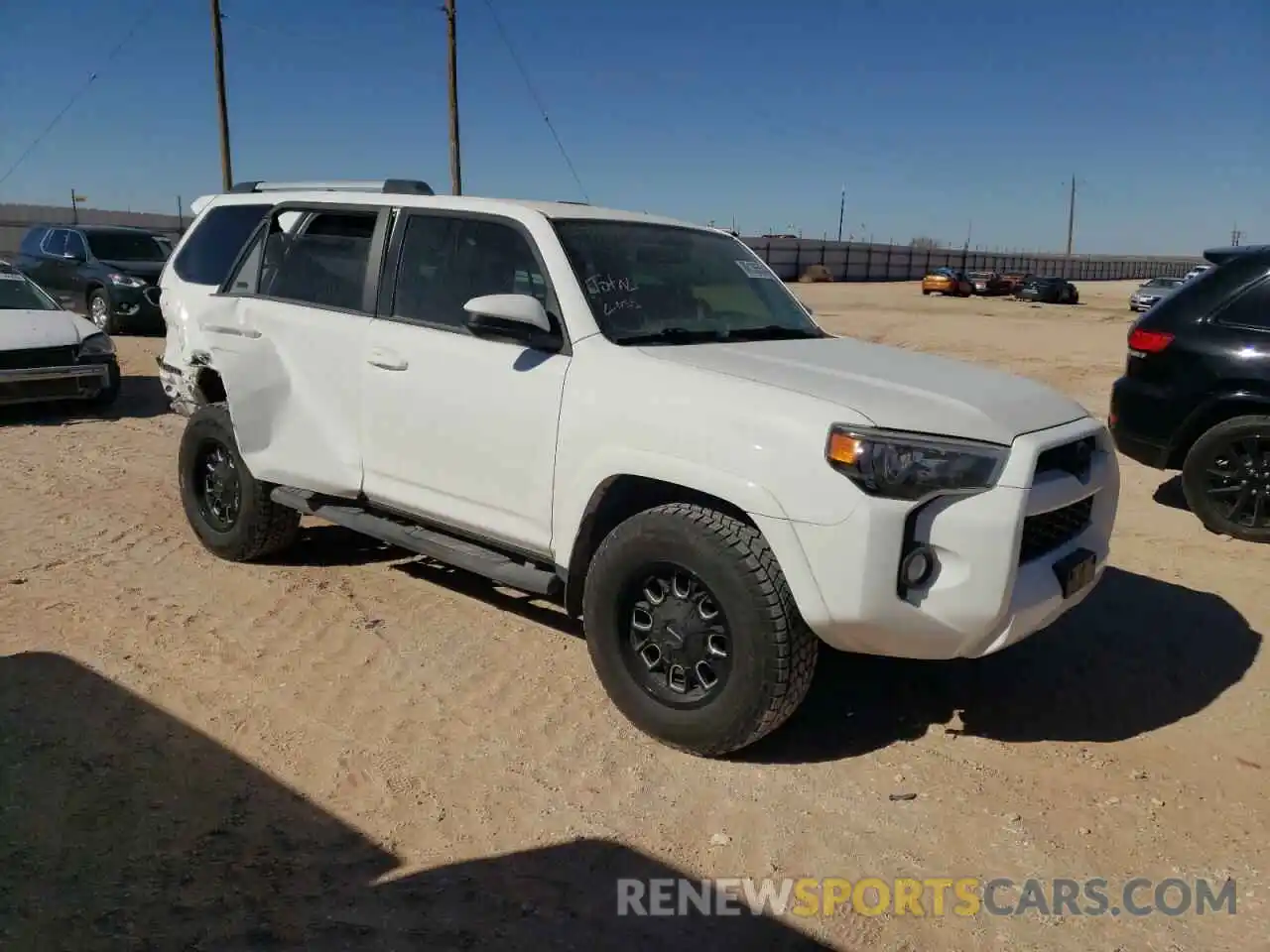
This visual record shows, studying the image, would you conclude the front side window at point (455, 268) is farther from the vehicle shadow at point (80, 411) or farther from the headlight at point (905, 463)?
the vehicle shadow at point (80, 411)

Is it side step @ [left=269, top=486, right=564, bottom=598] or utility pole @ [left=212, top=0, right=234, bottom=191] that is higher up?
utility pole @ [left=212, top=0, right=234, bottom=191]

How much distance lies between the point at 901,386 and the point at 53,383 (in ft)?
29.3

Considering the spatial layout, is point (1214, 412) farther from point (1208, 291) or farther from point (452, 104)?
point (452, 104)

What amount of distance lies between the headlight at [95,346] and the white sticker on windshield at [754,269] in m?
7.75

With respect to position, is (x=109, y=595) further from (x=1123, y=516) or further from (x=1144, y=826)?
(x=1123, y=516)

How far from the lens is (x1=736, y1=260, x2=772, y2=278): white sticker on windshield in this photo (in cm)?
483

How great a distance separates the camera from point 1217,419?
6465 millimetres

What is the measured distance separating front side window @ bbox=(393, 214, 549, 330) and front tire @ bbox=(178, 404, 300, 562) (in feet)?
4.83

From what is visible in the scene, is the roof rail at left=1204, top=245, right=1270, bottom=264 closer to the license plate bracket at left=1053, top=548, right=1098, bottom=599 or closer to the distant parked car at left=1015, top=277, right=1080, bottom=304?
the license plate bracket at left=1053, top=548, right=1098, bottom=599

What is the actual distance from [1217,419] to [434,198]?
5059 mm

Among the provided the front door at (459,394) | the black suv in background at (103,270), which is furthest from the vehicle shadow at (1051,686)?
the black suv in background at (103,270)

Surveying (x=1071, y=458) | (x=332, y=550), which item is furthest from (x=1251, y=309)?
(x=332, y=550)

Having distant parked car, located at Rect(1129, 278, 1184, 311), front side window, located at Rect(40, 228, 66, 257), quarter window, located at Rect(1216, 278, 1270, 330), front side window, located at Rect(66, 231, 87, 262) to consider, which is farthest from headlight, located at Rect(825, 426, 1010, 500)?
distant parked car, located at Rect(1129, 278, 1184, 311)

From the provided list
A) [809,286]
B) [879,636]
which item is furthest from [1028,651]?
[809,286]
